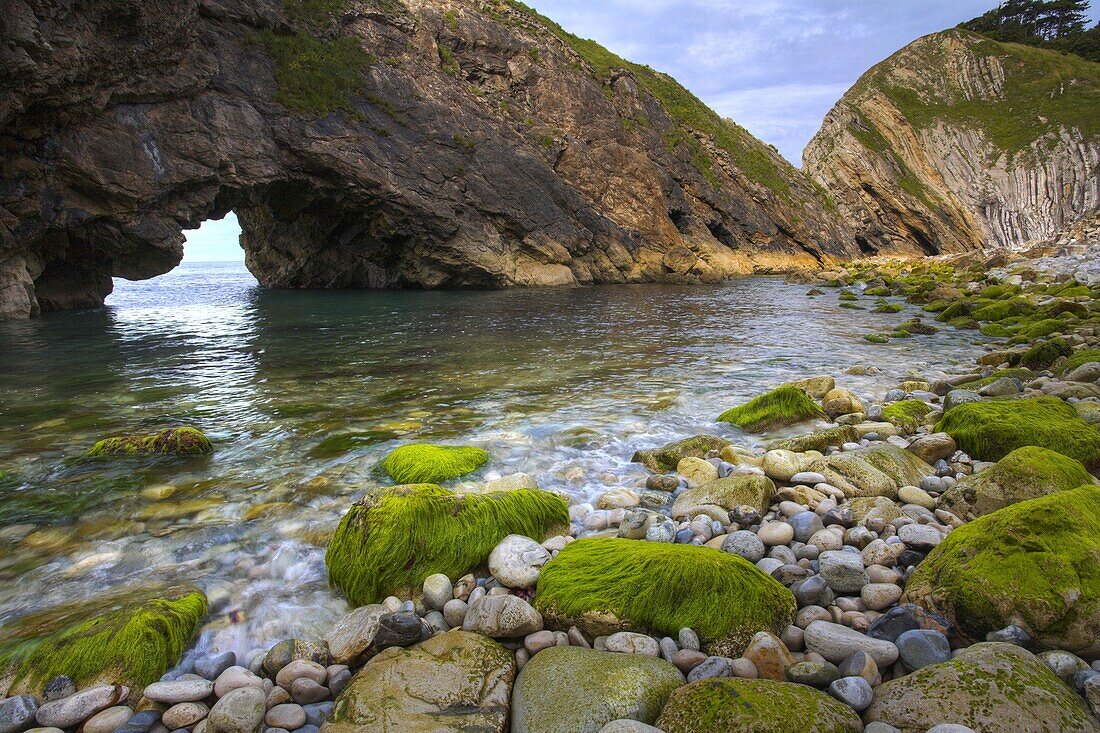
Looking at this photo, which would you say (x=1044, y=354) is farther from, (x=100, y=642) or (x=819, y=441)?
(x=100, y=642)

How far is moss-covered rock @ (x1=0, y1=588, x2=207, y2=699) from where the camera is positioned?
9.39 feet

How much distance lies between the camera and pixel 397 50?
36250 mm

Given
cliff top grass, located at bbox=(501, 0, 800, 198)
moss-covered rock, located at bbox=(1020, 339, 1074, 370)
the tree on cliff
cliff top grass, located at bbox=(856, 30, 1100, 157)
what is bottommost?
moss-covered rock, located at bbox=(1020, 339, 1074, 370)

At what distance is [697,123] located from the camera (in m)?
61.4

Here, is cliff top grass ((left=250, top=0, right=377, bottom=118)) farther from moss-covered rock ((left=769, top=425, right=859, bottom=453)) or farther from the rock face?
moss-covered rock ((left=769, top=425, right=859, bottom=453))

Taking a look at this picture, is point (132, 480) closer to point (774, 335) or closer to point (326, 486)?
point (326, 486)

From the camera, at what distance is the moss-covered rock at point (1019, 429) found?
17.1 feet

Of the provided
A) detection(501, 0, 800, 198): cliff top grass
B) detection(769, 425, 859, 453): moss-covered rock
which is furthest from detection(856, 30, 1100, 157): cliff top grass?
detection(769, 425, 859, 453): moss-covered rock

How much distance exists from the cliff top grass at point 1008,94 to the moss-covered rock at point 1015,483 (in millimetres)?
99623

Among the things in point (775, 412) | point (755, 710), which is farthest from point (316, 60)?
point (755, 710)

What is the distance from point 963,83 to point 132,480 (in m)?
120

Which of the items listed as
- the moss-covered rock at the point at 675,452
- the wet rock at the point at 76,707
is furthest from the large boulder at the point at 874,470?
the wet rock at the point at 76,707

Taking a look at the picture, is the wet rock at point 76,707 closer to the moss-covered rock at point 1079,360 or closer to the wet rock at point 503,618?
the wet rock at point 503,618

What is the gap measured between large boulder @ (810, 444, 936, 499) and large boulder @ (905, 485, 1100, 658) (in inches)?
62.4
